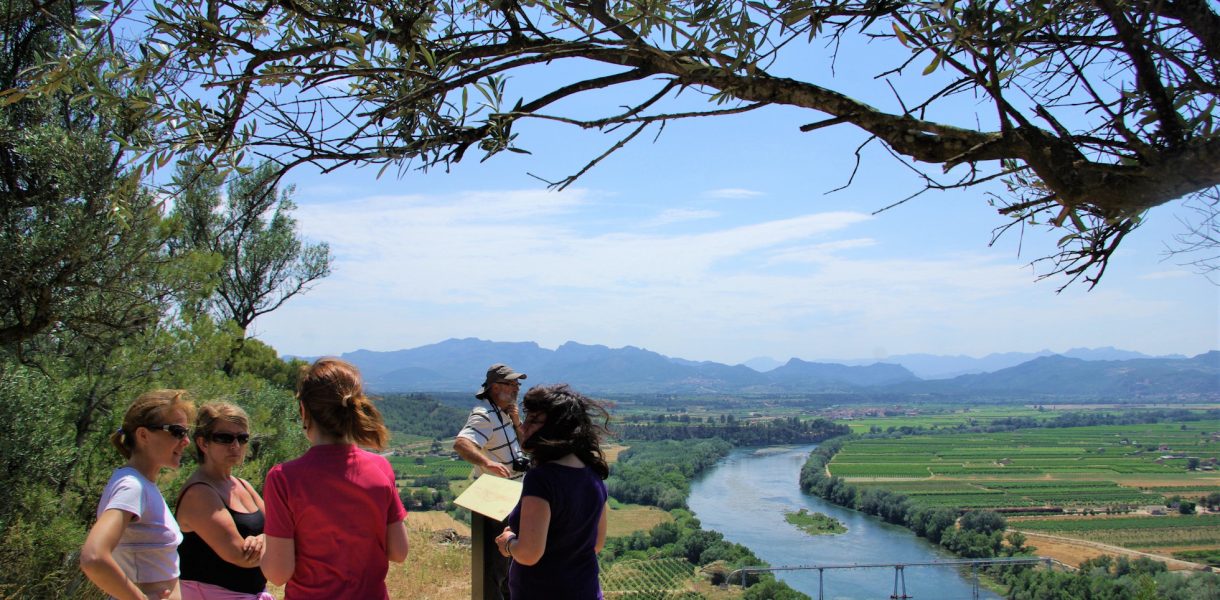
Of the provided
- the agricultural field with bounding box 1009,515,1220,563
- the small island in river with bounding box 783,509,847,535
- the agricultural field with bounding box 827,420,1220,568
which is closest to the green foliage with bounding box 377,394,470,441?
the small island in river with bounding box 783,509,847,535

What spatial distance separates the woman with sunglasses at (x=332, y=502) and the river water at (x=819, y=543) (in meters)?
28.1

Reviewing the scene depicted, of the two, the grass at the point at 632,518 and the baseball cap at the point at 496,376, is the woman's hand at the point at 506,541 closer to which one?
the baseball cap at the point at 496,376

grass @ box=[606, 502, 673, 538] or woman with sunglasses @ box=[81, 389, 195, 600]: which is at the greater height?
woman with sunglasses @ box=[81, 389, 195, 600]

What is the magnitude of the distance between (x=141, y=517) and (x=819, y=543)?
3677cm

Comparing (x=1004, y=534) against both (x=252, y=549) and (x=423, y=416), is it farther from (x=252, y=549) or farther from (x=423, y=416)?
(x=252, y=549)

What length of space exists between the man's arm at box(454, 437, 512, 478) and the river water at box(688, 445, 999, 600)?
27.2 meters

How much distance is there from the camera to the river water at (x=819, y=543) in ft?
98.6

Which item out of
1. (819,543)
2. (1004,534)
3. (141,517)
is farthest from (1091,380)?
(141,517)

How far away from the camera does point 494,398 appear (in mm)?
3285

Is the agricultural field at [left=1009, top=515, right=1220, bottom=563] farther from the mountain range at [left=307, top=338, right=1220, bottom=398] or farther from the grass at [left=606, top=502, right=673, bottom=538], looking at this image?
the mountain range at [left=307, top=338, right=1220, bottom=398]

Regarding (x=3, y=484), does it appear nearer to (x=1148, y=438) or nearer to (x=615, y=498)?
(x=615, y=498)

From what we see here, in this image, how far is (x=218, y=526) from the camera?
2.25m

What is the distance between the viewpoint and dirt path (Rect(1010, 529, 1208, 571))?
104ft

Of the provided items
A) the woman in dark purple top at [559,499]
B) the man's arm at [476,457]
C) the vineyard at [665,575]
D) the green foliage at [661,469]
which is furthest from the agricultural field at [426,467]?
the woman in dark purple top at [559,499]
